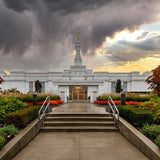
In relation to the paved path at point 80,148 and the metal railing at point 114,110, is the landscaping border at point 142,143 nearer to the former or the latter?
the paved path at point 80,148

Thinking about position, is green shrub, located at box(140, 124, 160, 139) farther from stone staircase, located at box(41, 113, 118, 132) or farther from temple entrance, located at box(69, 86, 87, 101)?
temple entrance, located at box(69, 86, 87, 101)

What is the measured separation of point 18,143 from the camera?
482 centimetres

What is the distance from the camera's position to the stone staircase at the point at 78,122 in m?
7.29

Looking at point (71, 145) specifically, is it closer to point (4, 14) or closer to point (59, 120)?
point (59, 120)

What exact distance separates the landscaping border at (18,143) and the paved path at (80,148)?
176 millimetres

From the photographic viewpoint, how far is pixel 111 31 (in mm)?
18156

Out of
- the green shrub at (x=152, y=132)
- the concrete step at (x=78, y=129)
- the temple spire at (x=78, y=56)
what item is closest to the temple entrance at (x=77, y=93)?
the temple spire at (x=78, y=56)

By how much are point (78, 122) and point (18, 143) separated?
3.72 metres

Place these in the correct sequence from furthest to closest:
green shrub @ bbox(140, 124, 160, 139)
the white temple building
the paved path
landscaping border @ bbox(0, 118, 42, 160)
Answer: the white temple building → green shrub @ bbox(140, 124, 160, 139) → the paved path → landscaping border @ bbox(0, 118, 42, 160)

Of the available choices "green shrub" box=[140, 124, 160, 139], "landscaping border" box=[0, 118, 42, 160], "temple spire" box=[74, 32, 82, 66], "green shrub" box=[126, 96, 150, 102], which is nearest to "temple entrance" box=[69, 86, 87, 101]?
"green shrub" box=[126, 96, 150, 102]

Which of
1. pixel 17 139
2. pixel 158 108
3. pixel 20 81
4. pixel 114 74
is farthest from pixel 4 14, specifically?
pixel 114 74

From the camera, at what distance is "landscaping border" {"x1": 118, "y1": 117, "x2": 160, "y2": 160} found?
4109 mm

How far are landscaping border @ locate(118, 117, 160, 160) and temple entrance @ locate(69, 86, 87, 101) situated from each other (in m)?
17.9

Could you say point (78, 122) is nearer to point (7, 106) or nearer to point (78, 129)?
point (78, 129)
